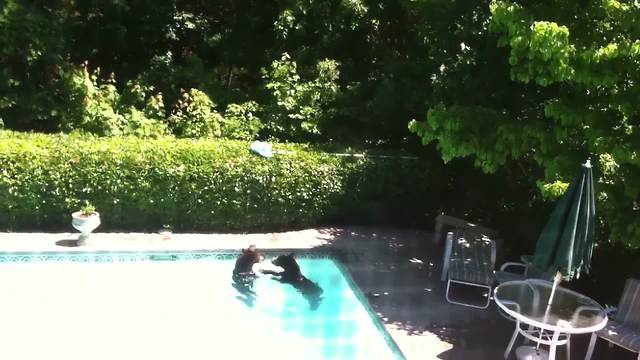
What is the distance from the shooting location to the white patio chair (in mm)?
7598

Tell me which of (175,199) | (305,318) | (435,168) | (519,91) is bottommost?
(305,318)

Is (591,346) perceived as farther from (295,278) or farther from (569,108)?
(295,278)

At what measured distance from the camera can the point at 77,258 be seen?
32.3 ft

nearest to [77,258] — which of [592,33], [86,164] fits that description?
[86,164]

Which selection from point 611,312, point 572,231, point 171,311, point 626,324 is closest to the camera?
point 572,231

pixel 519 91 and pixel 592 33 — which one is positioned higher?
pixel 592 33

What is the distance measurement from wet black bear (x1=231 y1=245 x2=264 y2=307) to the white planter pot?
2.41 meters

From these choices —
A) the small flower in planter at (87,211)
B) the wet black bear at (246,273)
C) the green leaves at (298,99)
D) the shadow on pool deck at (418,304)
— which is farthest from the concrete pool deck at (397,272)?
the green leaves at (298,99)

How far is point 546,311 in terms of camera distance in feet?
25.7

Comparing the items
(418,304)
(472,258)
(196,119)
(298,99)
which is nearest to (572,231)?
(472,258)

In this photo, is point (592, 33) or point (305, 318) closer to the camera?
point (592, 33)

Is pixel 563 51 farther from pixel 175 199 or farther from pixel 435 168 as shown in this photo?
pixel 175 199

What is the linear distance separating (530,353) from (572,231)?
168cm

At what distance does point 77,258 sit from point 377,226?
18.6ft
